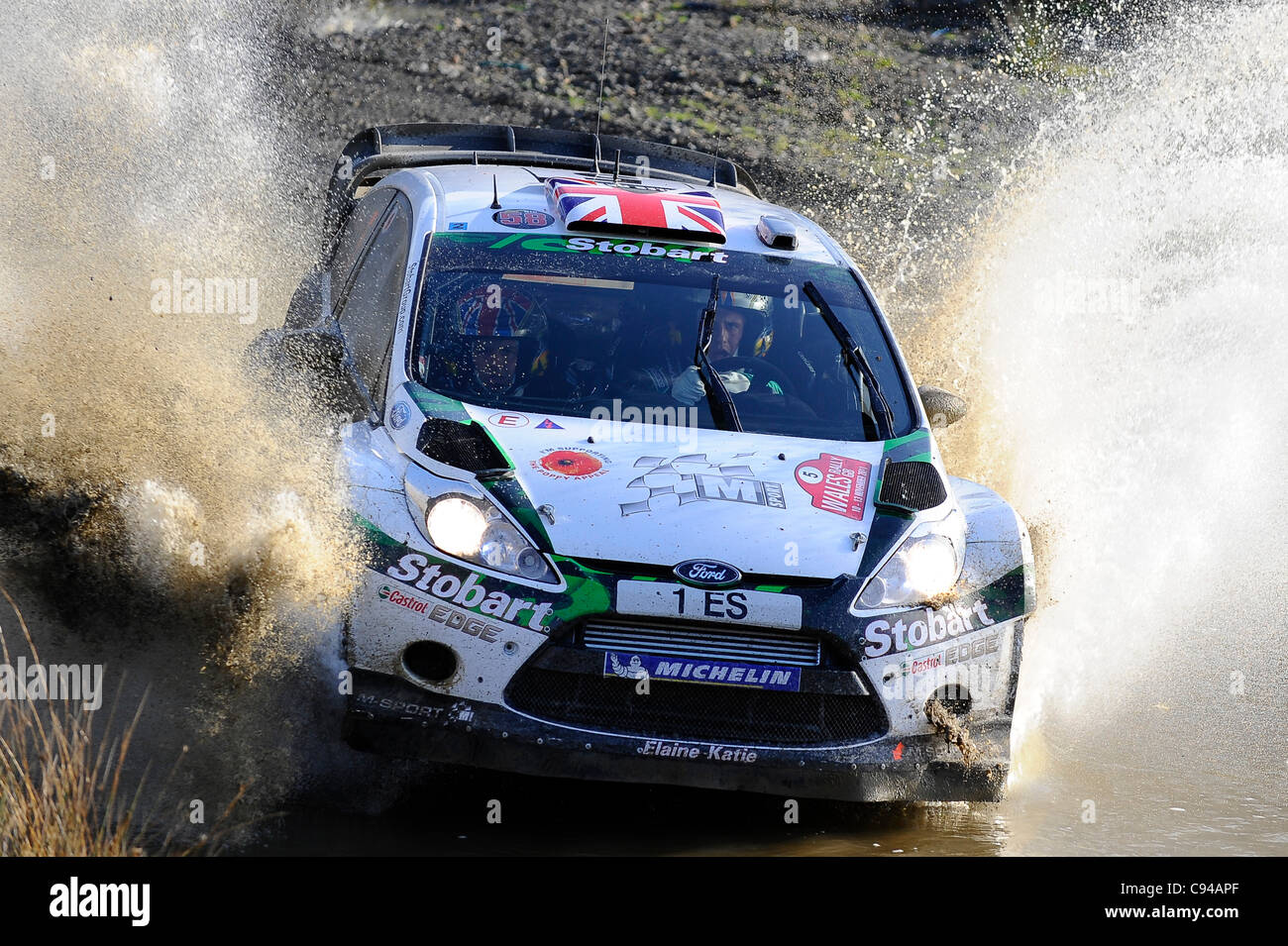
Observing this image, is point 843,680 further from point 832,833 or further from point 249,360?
point 249,360

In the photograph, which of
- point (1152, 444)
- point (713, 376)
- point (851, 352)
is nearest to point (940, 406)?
point (851, 352)

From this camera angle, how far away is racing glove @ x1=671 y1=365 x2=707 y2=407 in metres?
5.61

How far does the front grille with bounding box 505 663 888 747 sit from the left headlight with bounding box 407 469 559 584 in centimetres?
32

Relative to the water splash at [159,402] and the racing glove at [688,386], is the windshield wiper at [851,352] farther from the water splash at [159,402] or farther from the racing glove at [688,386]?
the water splash at [159,402]

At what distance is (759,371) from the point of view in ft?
19.3

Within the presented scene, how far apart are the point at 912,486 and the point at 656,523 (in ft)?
3.38

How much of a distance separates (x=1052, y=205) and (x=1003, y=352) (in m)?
2.07

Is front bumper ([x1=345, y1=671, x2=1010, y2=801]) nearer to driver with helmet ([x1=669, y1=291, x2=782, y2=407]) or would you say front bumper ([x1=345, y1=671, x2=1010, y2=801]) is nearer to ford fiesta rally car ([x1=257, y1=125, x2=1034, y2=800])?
ford fiesta rally car ([x1=257, y1=125, x2=1034, y2=800])

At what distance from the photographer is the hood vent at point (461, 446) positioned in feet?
16.2

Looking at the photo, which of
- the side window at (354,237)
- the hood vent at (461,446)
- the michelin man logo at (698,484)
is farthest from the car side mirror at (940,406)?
the side window at (354,237)

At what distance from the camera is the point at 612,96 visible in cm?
1850
